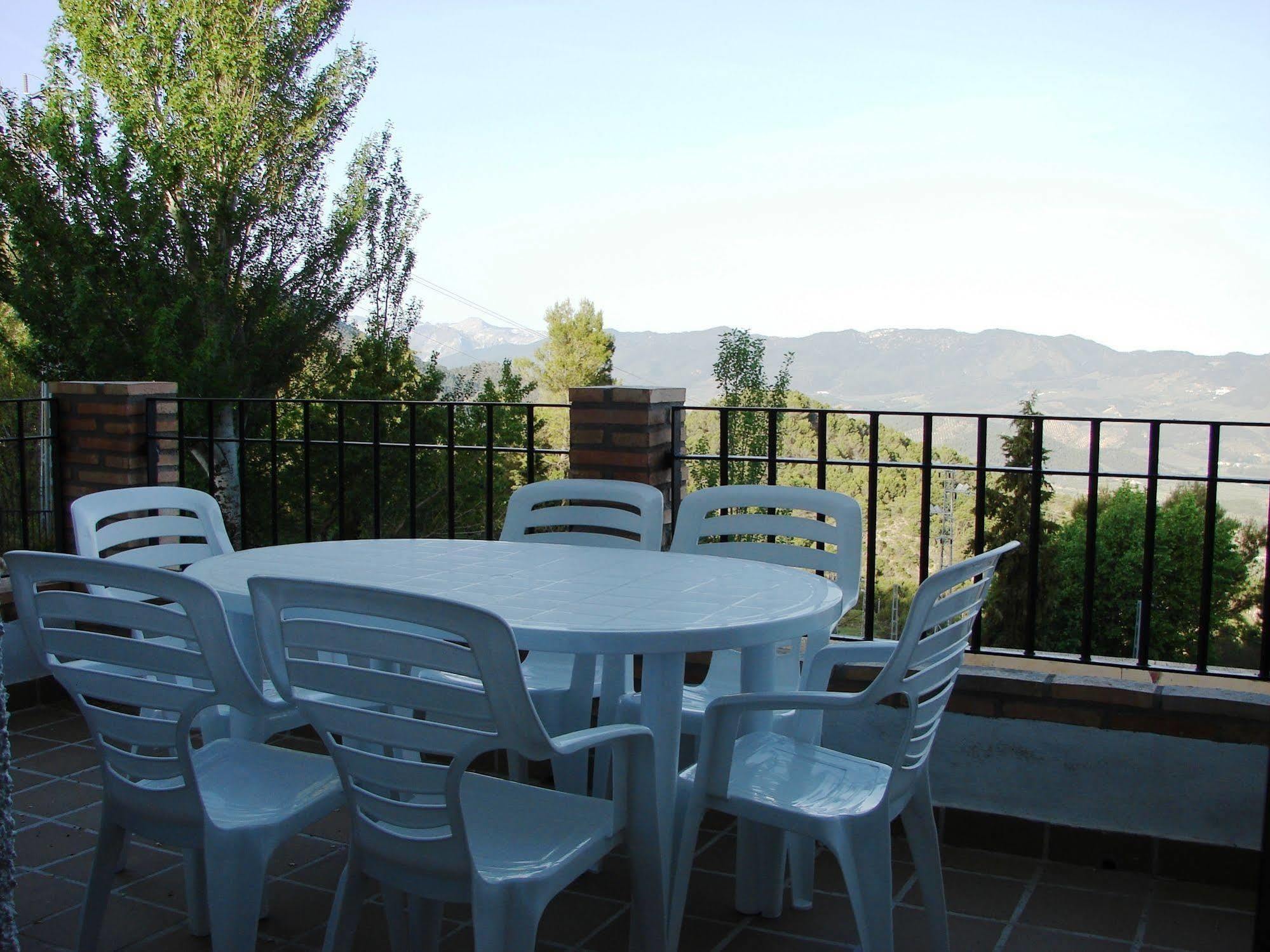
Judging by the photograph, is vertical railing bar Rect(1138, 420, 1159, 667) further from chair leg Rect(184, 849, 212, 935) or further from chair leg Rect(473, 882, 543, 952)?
chair leg Rect(184, 849, 212, 935)

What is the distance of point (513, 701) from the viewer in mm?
1533

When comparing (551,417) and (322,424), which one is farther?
(551,417)

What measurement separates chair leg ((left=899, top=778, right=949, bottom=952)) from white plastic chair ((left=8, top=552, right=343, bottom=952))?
3.55 feet

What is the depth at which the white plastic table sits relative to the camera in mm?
1945

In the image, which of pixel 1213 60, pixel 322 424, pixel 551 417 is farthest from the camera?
pixel 1213 60

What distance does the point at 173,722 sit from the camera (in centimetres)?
191

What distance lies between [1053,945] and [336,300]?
22777mm

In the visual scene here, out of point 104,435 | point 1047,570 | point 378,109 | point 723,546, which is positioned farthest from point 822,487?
point 378,109

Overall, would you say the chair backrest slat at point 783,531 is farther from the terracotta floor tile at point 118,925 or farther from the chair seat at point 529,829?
the terracotta floor tile at point 118,925

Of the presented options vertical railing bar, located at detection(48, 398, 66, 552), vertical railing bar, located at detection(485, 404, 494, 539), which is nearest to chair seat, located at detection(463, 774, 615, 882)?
vertical railing bar, located at detection(485, 404, 494, 539)

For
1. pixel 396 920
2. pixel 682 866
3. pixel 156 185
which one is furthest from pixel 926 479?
pixel 156 185

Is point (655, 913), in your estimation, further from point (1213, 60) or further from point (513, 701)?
point (1213, 60)

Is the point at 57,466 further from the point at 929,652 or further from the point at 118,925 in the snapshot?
the point at 929,652

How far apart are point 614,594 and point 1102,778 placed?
4.81 feet
